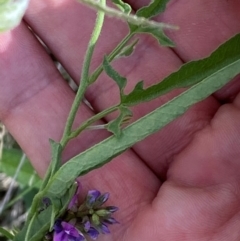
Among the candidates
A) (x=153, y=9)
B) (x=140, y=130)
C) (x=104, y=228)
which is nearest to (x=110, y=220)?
(x=104, y=228)

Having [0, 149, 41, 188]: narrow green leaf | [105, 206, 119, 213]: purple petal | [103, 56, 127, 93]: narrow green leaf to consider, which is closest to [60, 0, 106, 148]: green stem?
[103, 56, 127, 93]: narrow green leaf

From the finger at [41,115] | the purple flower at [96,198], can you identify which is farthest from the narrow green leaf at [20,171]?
the purple flower at [96,198]

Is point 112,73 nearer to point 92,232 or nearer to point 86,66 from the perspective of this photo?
point 86,66

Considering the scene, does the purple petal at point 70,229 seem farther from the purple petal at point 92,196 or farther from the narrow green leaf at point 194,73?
the narrow green leaf at point 194,73

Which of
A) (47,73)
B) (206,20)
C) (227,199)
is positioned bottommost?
(227,199)

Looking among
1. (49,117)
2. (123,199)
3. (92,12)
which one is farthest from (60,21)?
(123,199)

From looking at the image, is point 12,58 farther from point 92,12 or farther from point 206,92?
point 206,92
